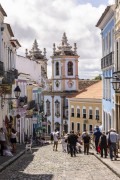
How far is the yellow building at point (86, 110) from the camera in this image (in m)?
64.2

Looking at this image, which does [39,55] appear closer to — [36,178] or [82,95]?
[82,95]

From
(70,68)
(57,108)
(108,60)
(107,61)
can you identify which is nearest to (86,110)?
(57,108)

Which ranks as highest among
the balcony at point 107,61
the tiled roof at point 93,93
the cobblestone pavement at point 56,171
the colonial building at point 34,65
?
the colonial building at point 34,65

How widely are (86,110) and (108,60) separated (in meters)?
33.4

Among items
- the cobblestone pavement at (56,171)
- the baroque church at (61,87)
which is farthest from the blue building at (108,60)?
the baroque church at (61,87)

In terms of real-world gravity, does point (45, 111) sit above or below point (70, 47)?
below

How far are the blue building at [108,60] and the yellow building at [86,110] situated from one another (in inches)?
1006

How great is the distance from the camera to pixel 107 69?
114ft

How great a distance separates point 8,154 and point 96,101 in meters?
38.5

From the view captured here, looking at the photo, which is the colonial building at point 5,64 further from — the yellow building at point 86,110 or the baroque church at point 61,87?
the baroque church at point 61,87

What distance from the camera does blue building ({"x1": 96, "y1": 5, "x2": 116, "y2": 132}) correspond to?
1251 inches

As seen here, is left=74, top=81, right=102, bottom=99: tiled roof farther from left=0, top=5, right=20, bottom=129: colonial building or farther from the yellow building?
left=0, top=5, right=20, bottom=129: colonial building

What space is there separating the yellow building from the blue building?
25550mm

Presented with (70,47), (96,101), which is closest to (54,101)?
(70,47)
